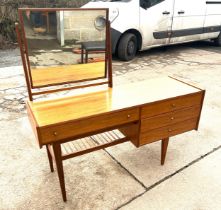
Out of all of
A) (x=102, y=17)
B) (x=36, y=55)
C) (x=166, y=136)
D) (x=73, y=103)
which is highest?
(x=102, y=17)

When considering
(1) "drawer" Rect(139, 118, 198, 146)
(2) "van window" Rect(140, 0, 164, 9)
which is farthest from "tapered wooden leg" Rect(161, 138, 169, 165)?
(2) "van window" Rect(140, 0, 164, 9)

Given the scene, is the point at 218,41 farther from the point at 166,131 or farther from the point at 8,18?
the point at 166,131

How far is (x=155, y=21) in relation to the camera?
547 cm

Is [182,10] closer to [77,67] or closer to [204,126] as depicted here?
[204,126]

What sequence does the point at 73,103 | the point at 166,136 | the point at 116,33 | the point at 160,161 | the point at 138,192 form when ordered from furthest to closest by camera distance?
the point at 116,33 → the point at 160,161 → the point at 166,136 → the point at 138,192 → the point at 73,103

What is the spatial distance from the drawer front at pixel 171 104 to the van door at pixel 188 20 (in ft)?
13.9

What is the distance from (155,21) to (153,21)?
2.2 inches

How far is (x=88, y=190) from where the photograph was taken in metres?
1.99

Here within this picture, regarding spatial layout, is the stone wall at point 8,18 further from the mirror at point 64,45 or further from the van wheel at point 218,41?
the van wheel at point 218,41

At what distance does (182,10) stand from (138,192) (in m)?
5.10

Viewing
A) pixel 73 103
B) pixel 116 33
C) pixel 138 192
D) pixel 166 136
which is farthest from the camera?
pixel 116 33

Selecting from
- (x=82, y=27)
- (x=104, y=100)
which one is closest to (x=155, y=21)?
(x=82, y=27)

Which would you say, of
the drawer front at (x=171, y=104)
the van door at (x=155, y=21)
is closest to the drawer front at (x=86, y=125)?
the drawer front at (x=171, y=104)

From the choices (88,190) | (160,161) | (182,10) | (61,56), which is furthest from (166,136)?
(182,10)
